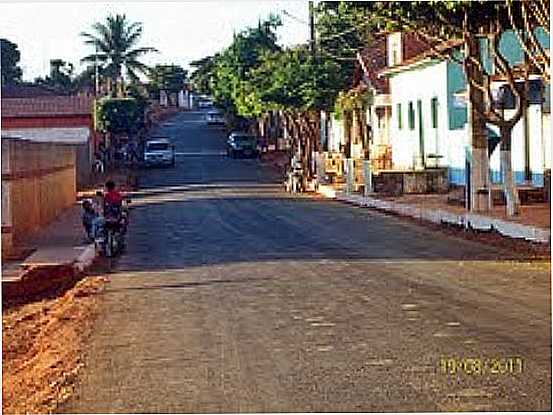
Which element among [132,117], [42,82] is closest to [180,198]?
[132,117]

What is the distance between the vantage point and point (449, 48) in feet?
81.5

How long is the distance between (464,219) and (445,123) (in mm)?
14185

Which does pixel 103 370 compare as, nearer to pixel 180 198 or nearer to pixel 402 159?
pixel 180 198

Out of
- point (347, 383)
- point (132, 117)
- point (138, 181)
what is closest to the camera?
point (347, 383)

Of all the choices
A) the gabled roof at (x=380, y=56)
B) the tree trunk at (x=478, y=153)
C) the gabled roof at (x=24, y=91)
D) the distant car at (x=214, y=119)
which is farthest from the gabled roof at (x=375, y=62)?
the distant car at (x=214, y=119)

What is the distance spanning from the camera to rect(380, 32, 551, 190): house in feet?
89.1

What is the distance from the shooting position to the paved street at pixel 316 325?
7984 millimetres

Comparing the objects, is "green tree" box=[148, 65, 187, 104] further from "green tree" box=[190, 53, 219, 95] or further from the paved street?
the paved street

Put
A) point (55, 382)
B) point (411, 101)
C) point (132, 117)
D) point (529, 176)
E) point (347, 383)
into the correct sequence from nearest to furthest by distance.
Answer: point (347, 383) < point (55, 382) < point (529, 176) < point (411, 101) < point (132, 117)

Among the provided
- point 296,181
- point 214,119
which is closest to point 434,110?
point 296,181

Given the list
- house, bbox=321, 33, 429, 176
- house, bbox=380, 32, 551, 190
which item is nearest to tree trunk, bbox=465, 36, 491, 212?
house, bbox=380, 32, 551, 190

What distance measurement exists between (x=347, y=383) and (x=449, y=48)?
17.5m

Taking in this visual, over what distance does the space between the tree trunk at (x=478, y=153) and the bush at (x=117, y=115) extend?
33.1 meters

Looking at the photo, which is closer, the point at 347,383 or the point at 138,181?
the point at 347,383
